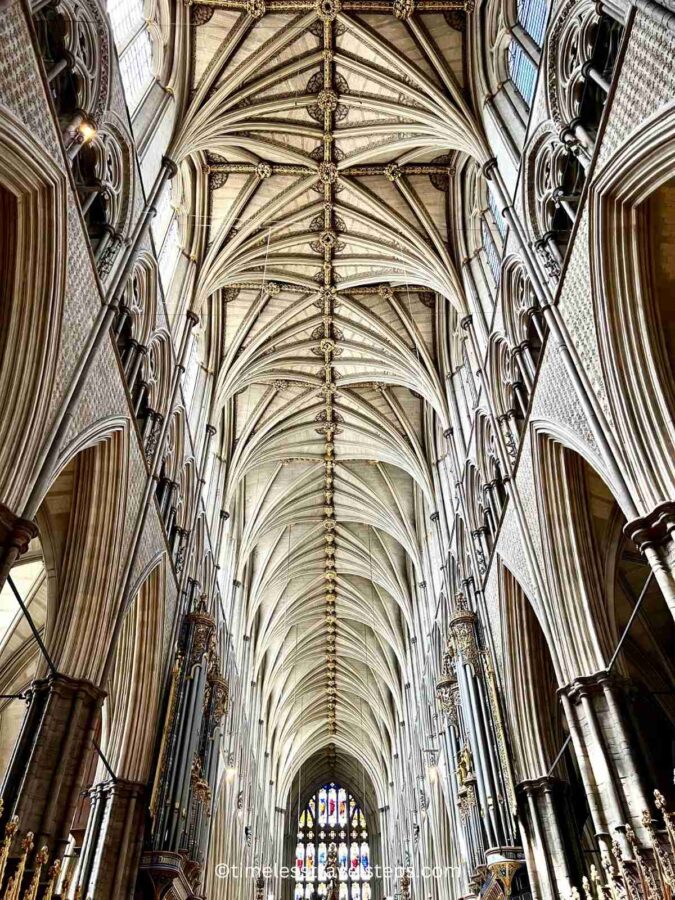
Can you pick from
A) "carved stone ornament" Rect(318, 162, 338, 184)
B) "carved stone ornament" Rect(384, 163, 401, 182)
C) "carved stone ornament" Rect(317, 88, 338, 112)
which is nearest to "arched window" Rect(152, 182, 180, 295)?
"carved stone ornament" Rect(318, 162, 338, 184)

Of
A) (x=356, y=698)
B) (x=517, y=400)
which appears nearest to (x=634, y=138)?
(x=517, y=400)

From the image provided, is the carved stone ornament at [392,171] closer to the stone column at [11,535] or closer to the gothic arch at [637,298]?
the gothic arch at [637,298]

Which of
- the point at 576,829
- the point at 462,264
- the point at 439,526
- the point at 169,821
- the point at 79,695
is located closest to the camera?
the point at 79,695

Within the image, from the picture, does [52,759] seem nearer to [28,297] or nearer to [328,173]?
[28,297]

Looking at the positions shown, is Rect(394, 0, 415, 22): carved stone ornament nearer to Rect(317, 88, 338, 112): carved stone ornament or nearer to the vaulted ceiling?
the vaulted ceiling

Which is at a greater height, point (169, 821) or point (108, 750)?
point (108, 750)

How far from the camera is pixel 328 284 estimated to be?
21875 mm

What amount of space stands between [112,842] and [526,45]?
49.2ft

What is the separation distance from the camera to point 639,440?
8.84 meters

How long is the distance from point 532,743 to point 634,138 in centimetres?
978

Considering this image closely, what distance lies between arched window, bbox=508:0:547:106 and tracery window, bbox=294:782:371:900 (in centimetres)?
3875

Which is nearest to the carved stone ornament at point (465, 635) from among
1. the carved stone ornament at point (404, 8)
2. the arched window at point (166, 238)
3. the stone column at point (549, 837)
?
the stone column at point (549, 837)

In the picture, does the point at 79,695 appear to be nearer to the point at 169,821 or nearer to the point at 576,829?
the point at 169,821

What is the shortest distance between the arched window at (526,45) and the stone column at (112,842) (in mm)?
13584
